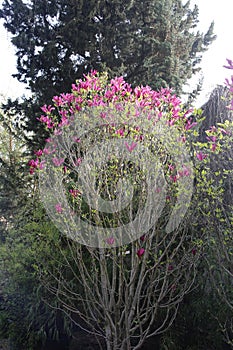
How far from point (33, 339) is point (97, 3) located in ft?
18.9

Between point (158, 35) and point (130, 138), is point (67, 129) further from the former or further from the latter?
point (158, 35)

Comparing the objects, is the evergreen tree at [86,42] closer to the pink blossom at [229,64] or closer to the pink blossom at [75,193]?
the pink blossom at [75,193]

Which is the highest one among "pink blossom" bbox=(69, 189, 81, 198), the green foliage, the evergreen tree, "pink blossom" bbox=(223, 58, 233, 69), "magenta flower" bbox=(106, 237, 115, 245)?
the evergreen tree

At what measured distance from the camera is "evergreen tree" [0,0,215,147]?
23.1 feet

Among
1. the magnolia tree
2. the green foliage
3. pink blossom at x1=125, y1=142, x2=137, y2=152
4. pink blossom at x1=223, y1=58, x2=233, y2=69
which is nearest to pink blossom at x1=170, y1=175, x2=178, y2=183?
the magnolia tree

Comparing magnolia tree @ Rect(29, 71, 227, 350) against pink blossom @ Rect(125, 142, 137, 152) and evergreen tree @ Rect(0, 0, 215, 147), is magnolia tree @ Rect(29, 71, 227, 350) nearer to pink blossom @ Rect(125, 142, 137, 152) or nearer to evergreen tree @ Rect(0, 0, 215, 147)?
pink blossom @ Rect(125, 142, 137, 152)

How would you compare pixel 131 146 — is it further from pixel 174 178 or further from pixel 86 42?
pixel 86 42

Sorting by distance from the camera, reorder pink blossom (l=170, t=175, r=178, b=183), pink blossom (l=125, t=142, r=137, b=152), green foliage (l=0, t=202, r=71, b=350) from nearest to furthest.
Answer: pink blossom (l=125, t=142, r=137, b=152), pink blossom (l=170, t=175, r=178, b=183), green foliage (l=0, t=202, r=71, b=350)

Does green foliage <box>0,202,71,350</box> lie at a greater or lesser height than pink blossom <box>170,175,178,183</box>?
lesser

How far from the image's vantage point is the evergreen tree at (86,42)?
277 inches

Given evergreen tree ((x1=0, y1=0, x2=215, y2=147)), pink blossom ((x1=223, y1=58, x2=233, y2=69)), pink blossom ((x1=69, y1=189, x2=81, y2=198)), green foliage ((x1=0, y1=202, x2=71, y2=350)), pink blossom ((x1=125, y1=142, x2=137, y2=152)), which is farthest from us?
evergreen tree ((x1=0, y1=0, x2=215, y2=147))

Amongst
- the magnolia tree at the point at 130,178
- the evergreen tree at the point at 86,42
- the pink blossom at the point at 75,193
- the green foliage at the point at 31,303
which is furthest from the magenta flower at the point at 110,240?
the evergreen tree at the point at 86,42

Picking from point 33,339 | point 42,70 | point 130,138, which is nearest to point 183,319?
point 33,339

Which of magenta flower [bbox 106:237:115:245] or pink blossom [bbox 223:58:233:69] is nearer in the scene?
pink blossom [bbox 223:58:233:69]
